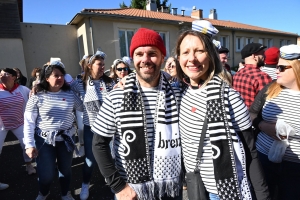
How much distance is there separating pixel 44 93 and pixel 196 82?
78.0 inches

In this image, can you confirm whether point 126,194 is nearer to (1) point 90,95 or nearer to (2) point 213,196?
(2) point 213,196

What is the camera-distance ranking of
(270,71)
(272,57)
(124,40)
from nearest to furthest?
1. (270,71)
2. (272,57)
3. (124,40)

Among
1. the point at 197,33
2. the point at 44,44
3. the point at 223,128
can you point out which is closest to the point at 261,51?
the point at 197,33

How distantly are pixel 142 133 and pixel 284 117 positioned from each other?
1.25m

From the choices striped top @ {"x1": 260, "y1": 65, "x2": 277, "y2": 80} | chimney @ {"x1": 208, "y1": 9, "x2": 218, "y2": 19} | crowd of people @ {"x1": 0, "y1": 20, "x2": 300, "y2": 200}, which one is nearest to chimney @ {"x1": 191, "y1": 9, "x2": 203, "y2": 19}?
chimney @ {"x1": 208, "y1": 9, "x2": 218, "y2": 19}

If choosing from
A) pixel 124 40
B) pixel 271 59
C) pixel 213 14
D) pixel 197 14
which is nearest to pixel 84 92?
pixel 271 59

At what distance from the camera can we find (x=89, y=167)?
2.99 meters

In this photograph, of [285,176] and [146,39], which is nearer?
[146,39]

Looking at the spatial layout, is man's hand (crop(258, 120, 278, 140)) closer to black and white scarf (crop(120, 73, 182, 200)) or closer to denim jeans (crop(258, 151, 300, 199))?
denim jeans (crop(258, 151, 300, 199))

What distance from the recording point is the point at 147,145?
1.48 m

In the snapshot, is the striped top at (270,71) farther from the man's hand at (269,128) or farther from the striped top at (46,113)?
the striped top at (46,113)

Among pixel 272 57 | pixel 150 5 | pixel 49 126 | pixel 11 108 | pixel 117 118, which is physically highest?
pixel 150 5

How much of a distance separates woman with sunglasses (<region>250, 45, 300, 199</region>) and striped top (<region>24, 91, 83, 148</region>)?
88.0 inches

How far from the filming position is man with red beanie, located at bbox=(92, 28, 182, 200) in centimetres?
146
